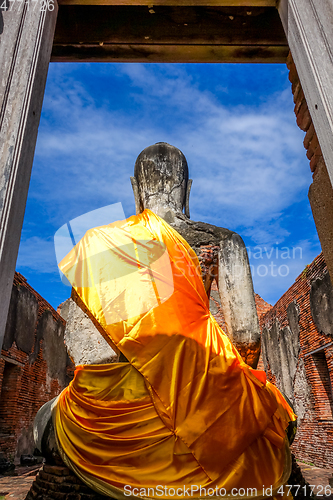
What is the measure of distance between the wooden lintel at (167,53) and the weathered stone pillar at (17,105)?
61 centimetres

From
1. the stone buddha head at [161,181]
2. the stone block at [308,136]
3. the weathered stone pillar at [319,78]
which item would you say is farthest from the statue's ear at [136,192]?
the weathered stone pillar at [319,78]

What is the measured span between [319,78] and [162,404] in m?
1.62

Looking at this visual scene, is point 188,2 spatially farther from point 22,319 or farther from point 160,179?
point 22,319

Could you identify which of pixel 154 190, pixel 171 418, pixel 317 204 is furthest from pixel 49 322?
pixel 317 204

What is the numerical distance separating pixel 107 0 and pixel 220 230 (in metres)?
1.59

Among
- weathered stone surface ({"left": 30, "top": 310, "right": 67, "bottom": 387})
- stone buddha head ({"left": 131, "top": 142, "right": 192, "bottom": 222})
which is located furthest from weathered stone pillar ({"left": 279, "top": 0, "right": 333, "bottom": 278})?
weathered stone surface ({"left": 30, "top": 310, "right": 67, "bottom": 387})

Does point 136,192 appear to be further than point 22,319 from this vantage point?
No

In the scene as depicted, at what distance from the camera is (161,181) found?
2.76 m

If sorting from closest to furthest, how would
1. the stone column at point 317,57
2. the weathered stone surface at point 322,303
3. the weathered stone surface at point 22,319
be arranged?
the stone column at point 317,57 → the weathered stone surface at point 22,319 → the weathered stone surface at point 322,303

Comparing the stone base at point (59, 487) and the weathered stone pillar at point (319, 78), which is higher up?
the weathered stone pillar at point (319, 78)

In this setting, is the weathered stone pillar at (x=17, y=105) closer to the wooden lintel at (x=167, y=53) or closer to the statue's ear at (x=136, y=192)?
the wooden lintel at (x=167, y=53)

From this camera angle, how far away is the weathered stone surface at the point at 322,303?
7062 millimetres

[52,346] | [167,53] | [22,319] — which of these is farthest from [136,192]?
[52,346]

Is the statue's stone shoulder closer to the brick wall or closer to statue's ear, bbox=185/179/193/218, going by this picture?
statue's ear, bbox=185/179/193/218
